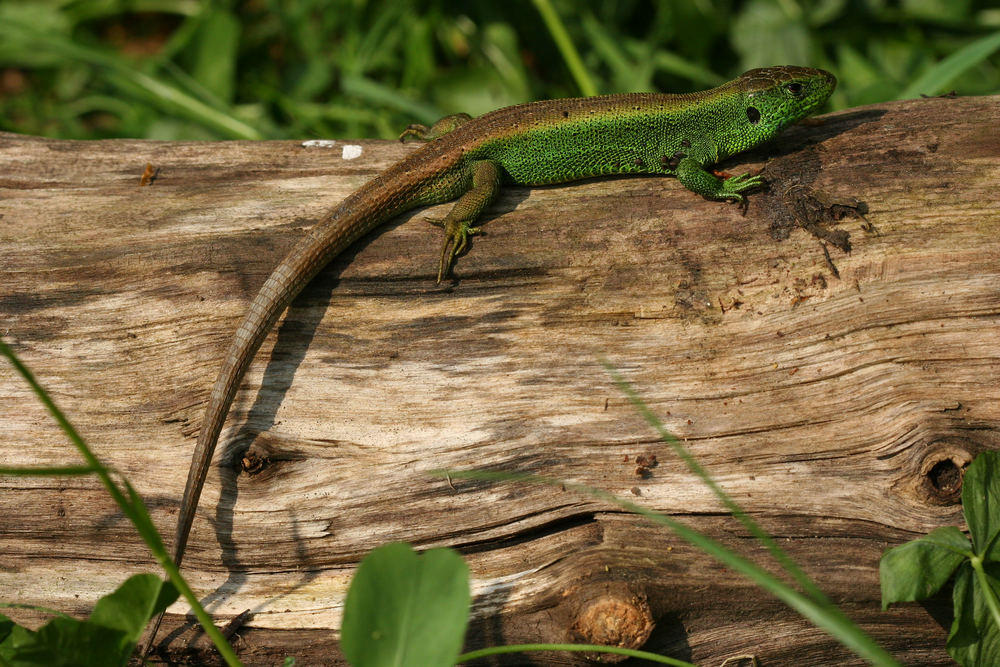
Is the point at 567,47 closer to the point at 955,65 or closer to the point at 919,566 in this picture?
the point at 955,65

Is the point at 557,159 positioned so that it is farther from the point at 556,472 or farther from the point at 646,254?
the point at 556,472

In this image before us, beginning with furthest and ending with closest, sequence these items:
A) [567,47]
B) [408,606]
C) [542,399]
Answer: [567,47] → [542,399] → [408,606]

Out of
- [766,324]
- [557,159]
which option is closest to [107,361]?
[557,159]

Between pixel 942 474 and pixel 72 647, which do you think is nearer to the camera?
pixel 72 647

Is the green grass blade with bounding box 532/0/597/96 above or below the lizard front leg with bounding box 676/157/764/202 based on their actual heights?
above

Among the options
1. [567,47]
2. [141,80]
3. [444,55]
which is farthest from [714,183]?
[141,80]

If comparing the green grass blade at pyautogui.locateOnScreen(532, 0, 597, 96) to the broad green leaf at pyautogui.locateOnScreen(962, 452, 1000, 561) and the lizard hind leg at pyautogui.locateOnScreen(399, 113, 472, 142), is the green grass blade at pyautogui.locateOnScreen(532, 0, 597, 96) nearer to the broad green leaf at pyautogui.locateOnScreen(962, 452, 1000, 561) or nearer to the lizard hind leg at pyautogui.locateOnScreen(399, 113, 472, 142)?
the lizard hind leg at pyautogui.locateOnScreen(399, 113, 472, 142)

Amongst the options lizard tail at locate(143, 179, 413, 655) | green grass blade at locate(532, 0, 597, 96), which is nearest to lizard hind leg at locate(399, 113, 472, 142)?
lizard tail at locate(143, 179, 413, 655)
